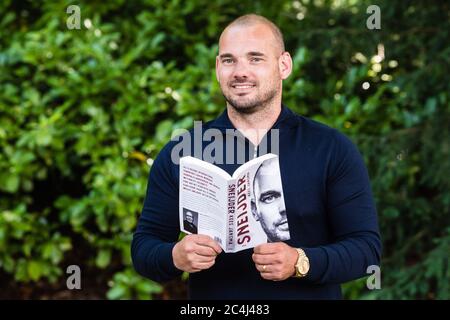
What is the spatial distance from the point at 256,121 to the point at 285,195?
0.24m

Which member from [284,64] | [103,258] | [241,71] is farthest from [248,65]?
[103,258]

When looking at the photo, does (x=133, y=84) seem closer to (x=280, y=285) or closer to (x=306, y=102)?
(x=306, y=102)

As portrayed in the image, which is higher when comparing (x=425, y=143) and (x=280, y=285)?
(x=425, y=143)

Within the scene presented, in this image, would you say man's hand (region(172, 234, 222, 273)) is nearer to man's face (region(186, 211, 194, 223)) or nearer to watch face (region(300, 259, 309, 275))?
man's face (region(186, 211, 194, 223))

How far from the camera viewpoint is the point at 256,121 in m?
2.34

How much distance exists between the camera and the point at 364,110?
4605 millimetres

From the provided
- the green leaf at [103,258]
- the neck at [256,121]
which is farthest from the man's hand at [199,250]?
the green leaf at [103,258]

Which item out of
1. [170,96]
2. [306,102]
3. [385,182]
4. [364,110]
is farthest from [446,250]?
[170,96]

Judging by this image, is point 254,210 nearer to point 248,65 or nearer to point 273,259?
point 273,259

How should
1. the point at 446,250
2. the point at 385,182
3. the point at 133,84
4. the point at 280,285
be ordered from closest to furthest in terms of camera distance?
the point at 280,285 < the point at 446,250 < the point at 385,182 < the point at 133,84

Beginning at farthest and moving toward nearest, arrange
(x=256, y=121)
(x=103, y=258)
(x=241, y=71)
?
(x=103, y=258), (x=256, y=121), (x=241, y=71)

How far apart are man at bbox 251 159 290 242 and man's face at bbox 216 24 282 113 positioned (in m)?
0.28

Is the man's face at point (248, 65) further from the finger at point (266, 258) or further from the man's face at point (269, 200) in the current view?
the finger at point (266, 258)
